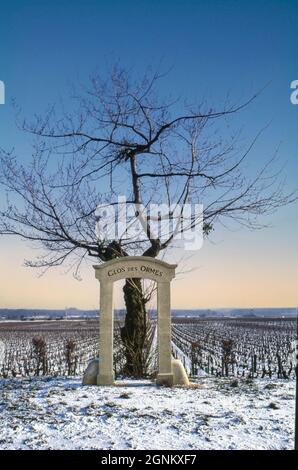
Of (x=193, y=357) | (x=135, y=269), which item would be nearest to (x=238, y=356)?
(x=193, y=357)

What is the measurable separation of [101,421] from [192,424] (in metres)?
1.49

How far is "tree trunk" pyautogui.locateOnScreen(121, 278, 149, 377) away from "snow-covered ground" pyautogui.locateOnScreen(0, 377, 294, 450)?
2.67 meters

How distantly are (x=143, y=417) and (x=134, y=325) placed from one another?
6176mm

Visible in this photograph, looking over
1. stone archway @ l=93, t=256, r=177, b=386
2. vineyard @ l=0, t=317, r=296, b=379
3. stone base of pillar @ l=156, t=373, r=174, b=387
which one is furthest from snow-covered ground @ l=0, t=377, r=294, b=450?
vineyard @ l=0, t=317, r=296, b=379

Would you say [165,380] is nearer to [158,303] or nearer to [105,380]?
[105,380]

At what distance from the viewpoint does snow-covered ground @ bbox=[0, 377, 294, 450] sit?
606cm

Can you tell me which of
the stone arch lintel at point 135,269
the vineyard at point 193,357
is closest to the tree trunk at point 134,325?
the vineyard at point 193,357

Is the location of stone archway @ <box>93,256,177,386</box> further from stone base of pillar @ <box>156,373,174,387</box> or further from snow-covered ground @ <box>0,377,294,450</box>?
snow-covered ground @ <box>0,377,294,450</box>

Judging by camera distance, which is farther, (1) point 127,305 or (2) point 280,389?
(1) point 127,305

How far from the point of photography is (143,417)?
7.30m

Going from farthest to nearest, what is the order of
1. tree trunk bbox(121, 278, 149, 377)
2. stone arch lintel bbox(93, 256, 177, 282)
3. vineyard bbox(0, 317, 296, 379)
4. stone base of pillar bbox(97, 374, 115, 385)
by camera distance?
vineyard bbox(0, 317, 296, 379) < tree trunk bbox(121, 278, 149, 377) < stone arch lintel bbox(93, 256, 177, 282) < stone base of pillar bbox(97, 374, 115, 385)
